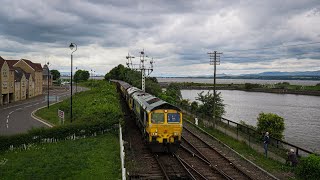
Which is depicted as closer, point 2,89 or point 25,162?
point 25,162

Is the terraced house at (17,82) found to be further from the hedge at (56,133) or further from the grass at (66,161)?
the grass at (66,161)

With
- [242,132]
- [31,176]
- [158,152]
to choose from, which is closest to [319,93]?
[242,132]

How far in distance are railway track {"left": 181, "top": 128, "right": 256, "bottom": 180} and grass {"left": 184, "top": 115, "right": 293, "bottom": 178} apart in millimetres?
1900

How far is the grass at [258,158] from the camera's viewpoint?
18422 mm

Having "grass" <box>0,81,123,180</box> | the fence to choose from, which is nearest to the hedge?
"grass" <box>0,81,123,180</box>

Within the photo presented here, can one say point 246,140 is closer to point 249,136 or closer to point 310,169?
point 249,136

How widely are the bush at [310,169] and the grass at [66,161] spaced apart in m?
9.04

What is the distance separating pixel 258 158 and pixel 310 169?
594 cm

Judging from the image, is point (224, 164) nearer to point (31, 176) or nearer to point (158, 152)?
point (158, 152)

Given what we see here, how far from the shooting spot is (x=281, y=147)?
23.3 metres

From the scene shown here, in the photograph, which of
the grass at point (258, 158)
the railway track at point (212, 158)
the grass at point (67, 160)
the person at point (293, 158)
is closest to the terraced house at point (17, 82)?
the grass at point (67, 160)

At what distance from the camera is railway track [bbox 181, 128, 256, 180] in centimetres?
1717

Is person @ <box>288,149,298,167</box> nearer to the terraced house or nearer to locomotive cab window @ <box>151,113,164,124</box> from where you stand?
locomotive cab window @ <box>151,113,164,124</box>

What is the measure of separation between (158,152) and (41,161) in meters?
7.57
